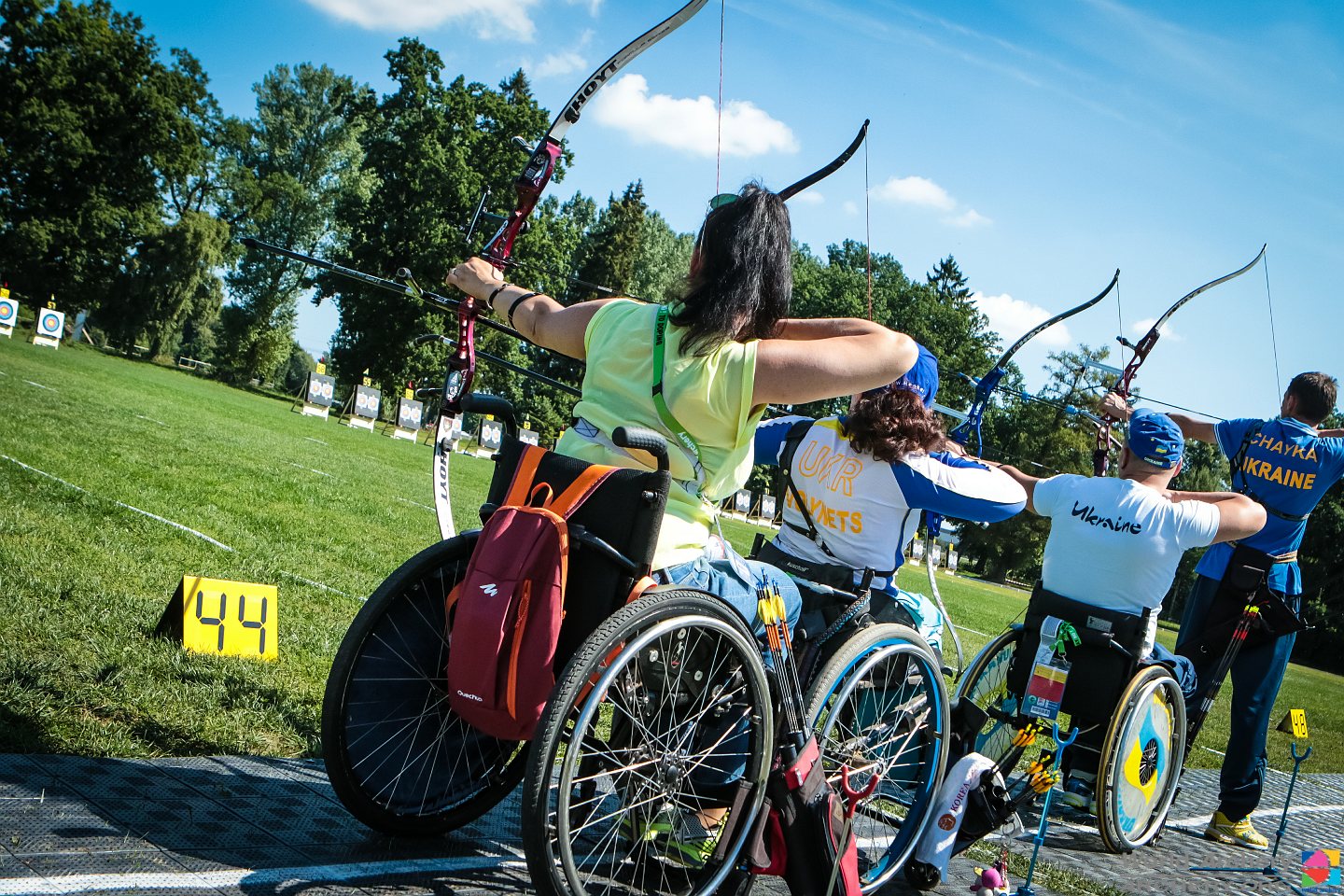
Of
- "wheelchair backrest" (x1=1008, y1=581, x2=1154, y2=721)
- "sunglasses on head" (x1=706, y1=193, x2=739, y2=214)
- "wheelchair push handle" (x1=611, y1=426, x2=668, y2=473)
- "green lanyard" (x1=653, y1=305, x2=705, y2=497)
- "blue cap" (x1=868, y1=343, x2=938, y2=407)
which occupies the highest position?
"sunglasses on head" (x1=706, y1=193, x2=739, y2=214)

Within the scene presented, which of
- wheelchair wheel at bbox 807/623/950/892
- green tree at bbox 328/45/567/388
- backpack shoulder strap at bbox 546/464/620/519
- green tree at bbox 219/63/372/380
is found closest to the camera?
backpack shoulder strap at bbox 546/464/620/519

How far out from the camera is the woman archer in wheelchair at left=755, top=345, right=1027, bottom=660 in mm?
3494

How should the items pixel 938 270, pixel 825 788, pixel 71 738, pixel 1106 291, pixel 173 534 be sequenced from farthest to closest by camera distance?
pixel 938 270 < pixel 1106 291 < pixel 173 534 < pixel 71 738 < pixel 825 788

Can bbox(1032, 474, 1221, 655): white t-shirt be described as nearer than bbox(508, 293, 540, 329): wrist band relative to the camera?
No

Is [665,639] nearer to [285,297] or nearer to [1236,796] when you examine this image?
[1236,796]

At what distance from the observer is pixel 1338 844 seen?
212 inches

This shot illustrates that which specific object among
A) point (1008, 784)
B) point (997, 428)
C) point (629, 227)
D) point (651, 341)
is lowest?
point (1008, 784)

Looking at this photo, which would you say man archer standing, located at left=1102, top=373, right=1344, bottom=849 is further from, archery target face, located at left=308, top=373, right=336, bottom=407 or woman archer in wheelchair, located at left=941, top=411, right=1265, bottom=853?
archery target face, located at left=308, top=373, right=336, bottom=407

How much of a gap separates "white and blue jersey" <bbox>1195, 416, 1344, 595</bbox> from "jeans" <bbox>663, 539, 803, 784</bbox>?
12.0ft

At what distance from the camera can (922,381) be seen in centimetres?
363

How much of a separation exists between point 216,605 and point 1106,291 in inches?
250

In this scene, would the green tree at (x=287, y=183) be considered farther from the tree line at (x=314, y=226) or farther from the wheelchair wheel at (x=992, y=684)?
the wheelchair wheel at (x=992, y=684)

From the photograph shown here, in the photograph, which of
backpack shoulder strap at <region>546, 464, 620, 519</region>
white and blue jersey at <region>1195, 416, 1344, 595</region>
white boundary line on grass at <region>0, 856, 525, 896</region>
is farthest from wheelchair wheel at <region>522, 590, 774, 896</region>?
white and blue jersey at <region>1195, 416, 1344, 595</region>

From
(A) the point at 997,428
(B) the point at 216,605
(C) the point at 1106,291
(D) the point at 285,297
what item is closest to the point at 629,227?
(D) the point at 285,297
